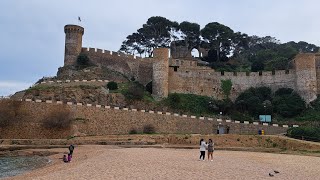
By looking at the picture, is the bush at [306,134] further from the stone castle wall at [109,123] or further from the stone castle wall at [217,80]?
the stone castle wall at [217,80]

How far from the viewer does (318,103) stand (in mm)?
41312

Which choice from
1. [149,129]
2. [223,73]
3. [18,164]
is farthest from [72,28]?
[18,164]

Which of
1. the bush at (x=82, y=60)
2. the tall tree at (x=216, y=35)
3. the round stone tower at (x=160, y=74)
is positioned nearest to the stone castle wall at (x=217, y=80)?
the round stone tower at (x=160, y=74)

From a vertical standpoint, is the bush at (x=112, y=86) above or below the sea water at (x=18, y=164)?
above

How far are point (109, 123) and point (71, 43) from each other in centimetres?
1636

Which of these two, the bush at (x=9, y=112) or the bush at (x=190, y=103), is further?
the bush at (x=190, y=103)

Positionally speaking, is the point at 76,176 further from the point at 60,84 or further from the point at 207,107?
the point at 207,107

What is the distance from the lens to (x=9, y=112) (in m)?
32.3

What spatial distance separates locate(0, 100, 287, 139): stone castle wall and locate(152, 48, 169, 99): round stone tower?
6.57 metres

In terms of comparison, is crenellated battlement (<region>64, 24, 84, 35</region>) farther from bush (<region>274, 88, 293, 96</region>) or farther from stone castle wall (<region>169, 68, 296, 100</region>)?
bush (<region>274, 88, 293, 96</region>)

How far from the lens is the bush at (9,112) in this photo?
105 feet

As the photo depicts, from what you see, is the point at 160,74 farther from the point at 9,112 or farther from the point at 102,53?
the point at 9,112

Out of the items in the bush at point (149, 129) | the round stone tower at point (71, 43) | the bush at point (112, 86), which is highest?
the round stone tower at point (71, 43)

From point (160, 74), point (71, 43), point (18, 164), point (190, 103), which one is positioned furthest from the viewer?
point (71, 43)
